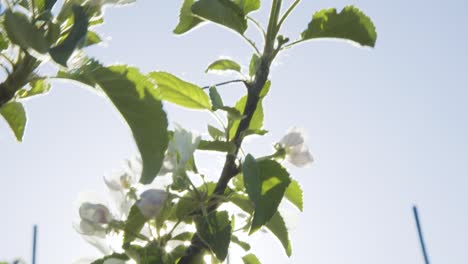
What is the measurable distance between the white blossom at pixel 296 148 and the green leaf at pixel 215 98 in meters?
0.12

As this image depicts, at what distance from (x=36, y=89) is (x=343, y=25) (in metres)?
0.50

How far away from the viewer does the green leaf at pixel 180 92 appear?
3.38 feet

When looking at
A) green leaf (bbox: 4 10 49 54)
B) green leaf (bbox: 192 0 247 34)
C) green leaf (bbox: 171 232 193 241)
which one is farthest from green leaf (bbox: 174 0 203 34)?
green leaf (bbox: 4 10 49 54)

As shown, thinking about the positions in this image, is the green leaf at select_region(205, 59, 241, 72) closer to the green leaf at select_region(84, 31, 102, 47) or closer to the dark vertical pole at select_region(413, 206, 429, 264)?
the green leaf at select_region(84, 31, 102, 47)

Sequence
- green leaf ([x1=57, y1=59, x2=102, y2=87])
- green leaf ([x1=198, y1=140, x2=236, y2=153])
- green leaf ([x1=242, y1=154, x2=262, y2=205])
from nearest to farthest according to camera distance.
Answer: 1. green leaf ([x1=57, y1=59, x2=102, y2=87])
2. green leaf ([x1=242, y1=154, x2=262, y2=205])
3. green leaf ([x1=198, y1=140, x2=236, y2=153])

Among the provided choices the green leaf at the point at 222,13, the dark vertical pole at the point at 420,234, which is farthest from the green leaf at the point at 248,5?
the dark vertical pole at the point at 420,234

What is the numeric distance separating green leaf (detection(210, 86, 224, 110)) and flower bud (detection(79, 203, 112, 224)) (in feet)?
0.71

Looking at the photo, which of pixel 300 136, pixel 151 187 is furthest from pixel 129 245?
pixel 300 136

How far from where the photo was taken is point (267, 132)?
3.31 ft

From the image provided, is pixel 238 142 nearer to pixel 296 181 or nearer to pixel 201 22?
pixel 296 181

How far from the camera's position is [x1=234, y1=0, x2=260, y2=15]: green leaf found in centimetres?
108

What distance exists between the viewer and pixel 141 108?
760 millimetres

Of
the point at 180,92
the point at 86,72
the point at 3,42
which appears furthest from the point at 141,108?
the point at 180,92

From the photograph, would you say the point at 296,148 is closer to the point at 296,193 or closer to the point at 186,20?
the point at 296,193
